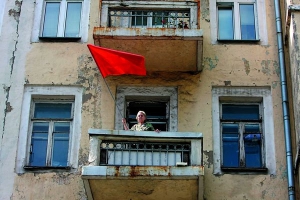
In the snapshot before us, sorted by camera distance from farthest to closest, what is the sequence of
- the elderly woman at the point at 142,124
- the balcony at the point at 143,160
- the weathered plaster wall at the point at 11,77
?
the weathered plaster wall at the point at 11,77 < the elderly woman at the point at 142,124 < the balcony at the point at 143,160

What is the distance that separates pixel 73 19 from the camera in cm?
1503

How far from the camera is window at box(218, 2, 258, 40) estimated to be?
14.8 metres

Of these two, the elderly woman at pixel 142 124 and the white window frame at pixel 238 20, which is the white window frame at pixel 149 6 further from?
the elderly woman at pixel 142 124

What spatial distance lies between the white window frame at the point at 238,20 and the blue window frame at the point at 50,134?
9.93 ft

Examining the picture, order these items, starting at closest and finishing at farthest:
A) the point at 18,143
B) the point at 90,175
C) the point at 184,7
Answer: the point at 90,175, the point at 18,143, the point at 184,7

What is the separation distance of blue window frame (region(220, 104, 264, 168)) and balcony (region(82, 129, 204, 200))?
38.5 inches

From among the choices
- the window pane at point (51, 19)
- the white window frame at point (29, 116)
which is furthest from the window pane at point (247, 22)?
the window pane at point (51, 19)

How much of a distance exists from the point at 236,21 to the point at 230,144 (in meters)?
2.57

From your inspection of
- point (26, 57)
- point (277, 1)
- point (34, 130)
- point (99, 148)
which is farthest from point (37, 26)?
point (277, 1)

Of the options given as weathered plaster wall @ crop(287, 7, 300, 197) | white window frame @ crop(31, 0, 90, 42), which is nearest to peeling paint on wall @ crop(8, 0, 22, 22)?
white window frame @ crop(31, 0, 90, 42)

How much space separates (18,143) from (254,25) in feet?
16.0

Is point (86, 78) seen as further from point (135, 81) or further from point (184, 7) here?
point (184, 7)

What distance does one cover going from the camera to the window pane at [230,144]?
13.5 meters

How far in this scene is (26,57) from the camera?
14.5 meters
